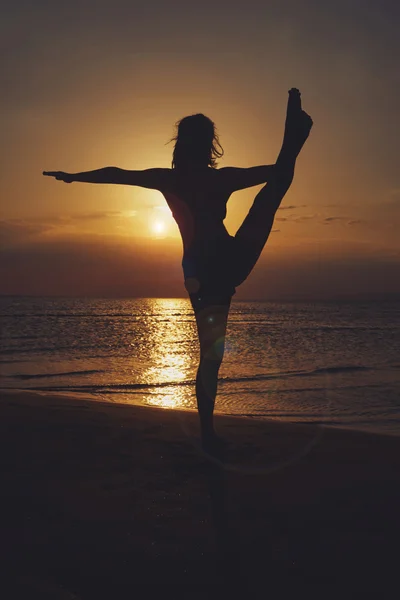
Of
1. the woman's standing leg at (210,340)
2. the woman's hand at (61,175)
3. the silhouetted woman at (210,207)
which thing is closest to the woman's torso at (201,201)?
the silhouetted woman at (210,207)

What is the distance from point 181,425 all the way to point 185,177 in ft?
9.19

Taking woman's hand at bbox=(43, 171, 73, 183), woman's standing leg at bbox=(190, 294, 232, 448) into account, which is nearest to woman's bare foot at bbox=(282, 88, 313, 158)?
woman's standing leg at bbox=(190, 294, 232, 448)

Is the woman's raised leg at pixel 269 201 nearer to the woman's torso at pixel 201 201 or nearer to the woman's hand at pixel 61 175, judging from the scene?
the woman's torso at pixel 201 201

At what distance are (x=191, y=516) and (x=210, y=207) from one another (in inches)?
83.3

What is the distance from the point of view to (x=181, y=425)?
5.68 meters

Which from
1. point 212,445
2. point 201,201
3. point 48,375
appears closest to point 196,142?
point 201,201

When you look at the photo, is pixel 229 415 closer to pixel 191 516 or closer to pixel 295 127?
pixel 191 516

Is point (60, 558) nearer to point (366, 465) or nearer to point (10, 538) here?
point (10, 538)

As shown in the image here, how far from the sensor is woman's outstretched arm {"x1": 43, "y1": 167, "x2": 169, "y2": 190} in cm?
383

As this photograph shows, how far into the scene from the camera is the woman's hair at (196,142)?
13.2 ft

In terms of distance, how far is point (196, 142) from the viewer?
402 cm

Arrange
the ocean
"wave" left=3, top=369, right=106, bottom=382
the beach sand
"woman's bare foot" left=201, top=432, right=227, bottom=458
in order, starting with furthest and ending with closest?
"wave" left=3, top=369, right=106, bottom=382 → the ocean → "woman's bare foot" left=201, top=432, right=227, bottom=458 → the beach sand

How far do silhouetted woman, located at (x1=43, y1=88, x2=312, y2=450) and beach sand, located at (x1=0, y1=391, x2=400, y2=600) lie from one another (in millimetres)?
750

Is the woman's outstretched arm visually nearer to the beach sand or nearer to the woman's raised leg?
the woman's raised leg
